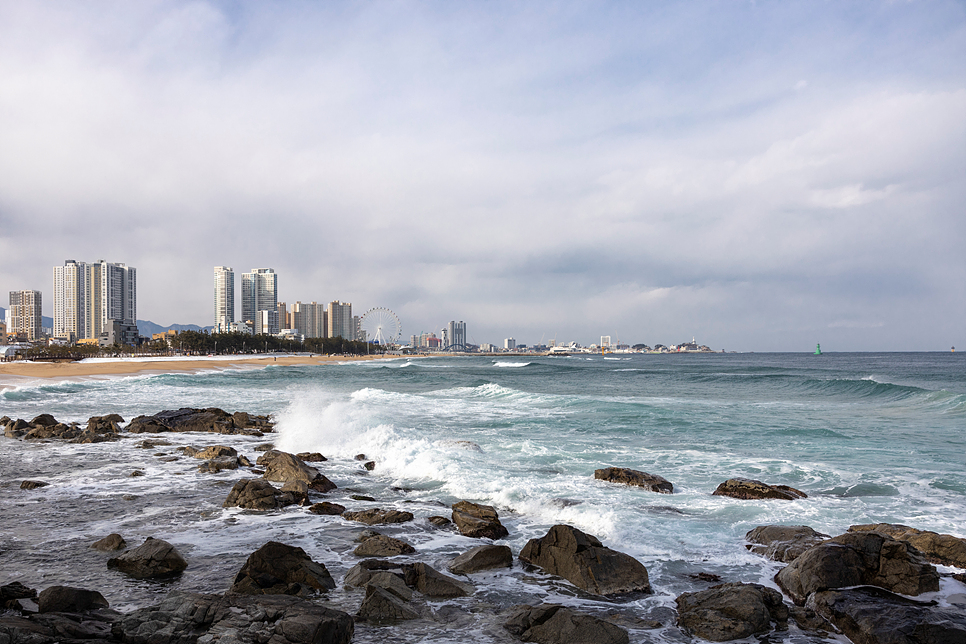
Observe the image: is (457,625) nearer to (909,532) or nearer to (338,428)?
(909,532)

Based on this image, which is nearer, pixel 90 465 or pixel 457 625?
pixel 457 625

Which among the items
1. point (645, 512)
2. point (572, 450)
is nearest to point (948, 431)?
point (572, 450)

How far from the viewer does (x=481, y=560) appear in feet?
21.6

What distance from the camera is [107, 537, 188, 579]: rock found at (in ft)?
20.0

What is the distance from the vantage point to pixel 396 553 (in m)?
6.95

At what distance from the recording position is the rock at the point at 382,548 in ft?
22.7

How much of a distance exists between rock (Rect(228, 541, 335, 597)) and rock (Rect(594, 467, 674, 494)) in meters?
6.29

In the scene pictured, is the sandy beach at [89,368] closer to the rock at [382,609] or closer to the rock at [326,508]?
the rock at [326,508]

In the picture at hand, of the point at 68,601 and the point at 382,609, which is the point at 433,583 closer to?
the point at 382,609

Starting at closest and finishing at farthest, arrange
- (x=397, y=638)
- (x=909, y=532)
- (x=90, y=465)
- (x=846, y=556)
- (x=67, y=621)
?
(x=67, y=621), (x=397, y=638), (x=846, y=556), (x=909, y=532), (x=90, y=465)

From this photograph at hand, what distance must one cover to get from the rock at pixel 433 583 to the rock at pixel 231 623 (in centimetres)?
115

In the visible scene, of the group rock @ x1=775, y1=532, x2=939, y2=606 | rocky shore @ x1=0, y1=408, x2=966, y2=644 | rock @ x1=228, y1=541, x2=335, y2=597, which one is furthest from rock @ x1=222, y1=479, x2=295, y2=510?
rock @ x1=775, y1=532, x2=939, y2=606

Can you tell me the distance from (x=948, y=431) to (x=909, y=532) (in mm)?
13531

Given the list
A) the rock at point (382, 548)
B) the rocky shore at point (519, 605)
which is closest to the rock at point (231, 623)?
the rocky shore at point (519, 605)
